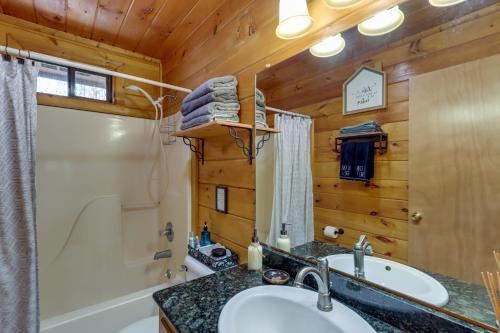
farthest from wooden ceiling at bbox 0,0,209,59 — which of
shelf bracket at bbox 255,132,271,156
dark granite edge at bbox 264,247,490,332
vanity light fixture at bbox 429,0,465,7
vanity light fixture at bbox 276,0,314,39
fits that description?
dark granite edge at bbox 264,247,490,332

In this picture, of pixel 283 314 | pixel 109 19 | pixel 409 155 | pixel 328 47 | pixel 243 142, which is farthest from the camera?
pixel 109 19

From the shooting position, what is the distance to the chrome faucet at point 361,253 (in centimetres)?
87

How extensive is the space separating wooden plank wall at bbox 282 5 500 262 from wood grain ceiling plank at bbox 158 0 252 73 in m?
0.77

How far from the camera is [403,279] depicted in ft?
2.57

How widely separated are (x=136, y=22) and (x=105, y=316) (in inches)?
78.5

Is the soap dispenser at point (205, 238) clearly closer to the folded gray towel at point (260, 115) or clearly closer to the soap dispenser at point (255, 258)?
the soap dispenser at point (255, 258)

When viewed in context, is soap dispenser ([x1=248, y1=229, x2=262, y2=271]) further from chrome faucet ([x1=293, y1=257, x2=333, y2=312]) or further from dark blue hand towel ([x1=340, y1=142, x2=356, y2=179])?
dark blue hand towel ([x1=340, y1=142, x2=356, y2=179])

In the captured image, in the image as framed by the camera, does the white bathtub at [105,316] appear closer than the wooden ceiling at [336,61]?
No

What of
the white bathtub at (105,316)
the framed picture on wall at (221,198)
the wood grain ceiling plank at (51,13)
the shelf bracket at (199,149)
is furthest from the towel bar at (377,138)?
the wood grain ceiling plank at (51,13)

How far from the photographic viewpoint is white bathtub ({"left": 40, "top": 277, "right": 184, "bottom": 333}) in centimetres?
152

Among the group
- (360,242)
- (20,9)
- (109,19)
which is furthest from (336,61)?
(20,9)

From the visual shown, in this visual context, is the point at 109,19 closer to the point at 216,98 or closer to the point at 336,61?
the point at 216,98

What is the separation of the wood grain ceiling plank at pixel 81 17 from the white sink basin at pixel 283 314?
1831 mm

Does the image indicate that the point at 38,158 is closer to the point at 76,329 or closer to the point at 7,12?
the point at 7,12
